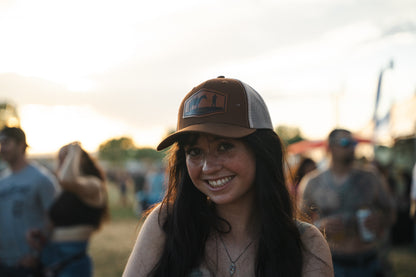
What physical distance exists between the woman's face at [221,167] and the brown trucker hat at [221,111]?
0.06 meters

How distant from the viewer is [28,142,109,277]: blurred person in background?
3.86 meters

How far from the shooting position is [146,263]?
155cm

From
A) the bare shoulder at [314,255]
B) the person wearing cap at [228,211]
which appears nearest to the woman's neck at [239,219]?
the person wearing cap at [228,211]

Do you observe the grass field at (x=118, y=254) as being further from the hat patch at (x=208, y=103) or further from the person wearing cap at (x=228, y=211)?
the hat patch at (x=208, y=103)

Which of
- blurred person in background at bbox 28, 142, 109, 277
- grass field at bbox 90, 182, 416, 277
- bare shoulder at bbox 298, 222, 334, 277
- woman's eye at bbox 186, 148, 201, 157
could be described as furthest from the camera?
grass field at bbox 90, 182, 416, 277

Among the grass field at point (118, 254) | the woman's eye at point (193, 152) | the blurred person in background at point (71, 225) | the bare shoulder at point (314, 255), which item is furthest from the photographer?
the grass field at point (118, 254)

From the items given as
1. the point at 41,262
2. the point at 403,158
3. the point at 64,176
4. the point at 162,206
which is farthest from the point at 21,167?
the point at 403,158

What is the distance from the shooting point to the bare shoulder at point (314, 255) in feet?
5.03

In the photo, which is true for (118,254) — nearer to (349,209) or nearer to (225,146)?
(349,209)

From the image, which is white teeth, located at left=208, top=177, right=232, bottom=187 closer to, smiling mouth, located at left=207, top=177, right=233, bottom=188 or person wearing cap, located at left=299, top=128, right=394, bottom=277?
smiling mouth, located at left=207, top=177, right=233, bottom=188

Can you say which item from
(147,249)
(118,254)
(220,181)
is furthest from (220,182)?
(118,254)

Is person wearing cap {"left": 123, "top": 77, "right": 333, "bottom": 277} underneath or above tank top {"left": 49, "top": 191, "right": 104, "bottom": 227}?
above

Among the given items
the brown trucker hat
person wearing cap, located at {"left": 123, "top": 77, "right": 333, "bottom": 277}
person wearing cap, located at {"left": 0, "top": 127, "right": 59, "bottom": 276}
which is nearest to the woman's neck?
person wearing cap, located at {"left": 123, "top": 77, "right": 333, "bottom": 277}

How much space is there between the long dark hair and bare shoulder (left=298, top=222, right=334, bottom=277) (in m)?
0.03
